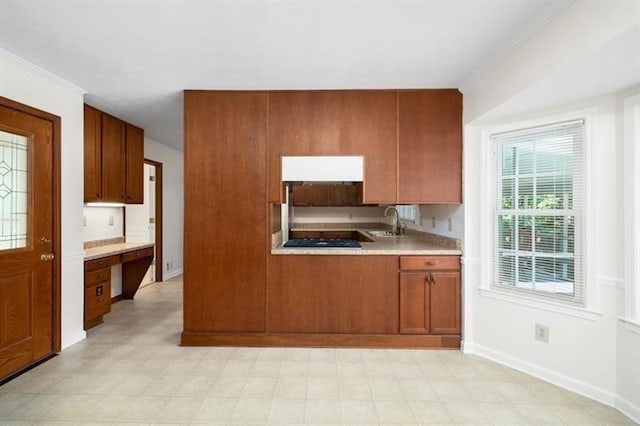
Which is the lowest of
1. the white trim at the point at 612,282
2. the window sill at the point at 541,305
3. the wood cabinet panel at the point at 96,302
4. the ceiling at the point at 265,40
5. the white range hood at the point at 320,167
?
the wood cabinet panel at the point at 96,302

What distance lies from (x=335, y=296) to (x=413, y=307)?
724mm

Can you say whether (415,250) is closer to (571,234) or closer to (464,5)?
(571,234)

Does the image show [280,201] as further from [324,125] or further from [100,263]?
[100,263]

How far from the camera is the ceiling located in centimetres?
176

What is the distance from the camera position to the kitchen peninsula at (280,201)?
2.88 m

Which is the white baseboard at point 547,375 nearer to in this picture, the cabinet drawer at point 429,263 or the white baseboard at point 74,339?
the cabinet drawer at point 429,263

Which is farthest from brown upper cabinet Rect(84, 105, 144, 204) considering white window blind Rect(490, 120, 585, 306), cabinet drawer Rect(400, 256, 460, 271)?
white window blind Rect(490, 120, 585, 306)

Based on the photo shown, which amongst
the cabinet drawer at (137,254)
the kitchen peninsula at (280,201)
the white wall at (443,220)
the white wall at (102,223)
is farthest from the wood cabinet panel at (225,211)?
the white wall at (102,223)

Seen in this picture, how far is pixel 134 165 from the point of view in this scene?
4023 mm

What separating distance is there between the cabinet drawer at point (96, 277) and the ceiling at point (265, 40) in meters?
1.84

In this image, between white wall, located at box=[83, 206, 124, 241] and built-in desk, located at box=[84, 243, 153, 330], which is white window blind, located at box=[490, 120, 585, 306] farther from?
white wall, located at box=[83, 206, 124, 241]

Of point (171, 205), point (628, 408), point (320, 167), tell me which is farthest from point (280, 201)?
point (171, 205)

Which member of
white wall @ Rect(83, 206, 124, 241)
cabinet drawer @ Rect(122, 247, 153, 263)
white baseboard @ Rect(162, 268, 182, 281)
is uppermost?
white wall @ Rect(83, 206, 124, 241)

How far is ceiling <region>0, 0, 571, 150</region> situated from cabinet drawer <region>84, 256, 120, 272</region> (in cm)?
173
